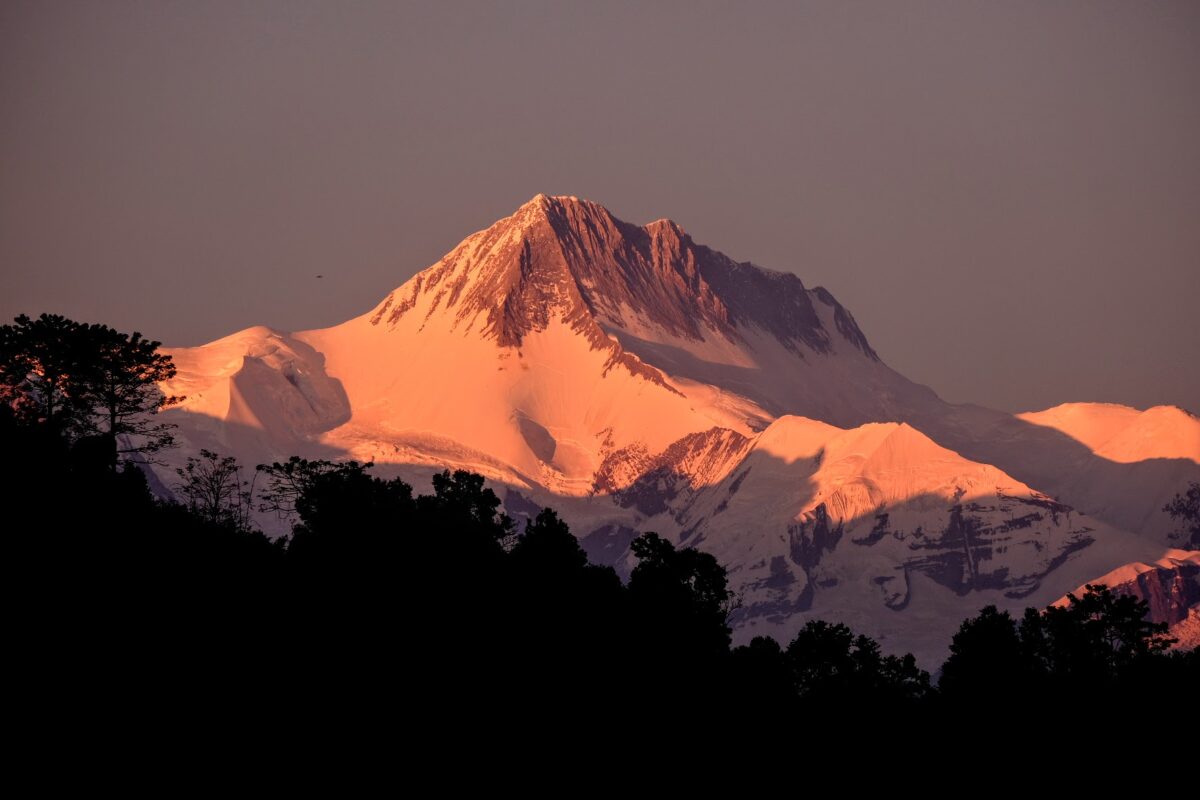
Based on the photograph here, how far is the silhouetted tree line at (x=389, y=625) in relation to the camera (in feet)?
354

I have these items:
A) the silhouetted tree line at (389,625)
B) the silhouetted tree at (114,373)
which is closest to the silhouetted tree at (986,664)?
the silhouetted tree line at (389,625)

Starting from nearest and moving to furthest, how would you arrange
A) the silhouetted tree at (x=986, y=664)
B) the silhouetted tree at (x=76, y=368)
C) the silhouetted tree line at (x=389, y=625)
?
1. the silhouetted tree line at (x=389, y=625)
2. the silhouetted tree at (x=986, y=664)
3. the silhouetted tree at (x=76, y=368)

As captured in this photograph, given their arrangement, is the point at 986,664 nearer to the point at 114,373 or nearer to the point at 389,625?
the point at 389,625

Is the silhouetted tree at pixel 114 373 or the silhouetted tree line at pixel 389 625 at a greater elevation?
the silhouetted tree at pixel 114 373

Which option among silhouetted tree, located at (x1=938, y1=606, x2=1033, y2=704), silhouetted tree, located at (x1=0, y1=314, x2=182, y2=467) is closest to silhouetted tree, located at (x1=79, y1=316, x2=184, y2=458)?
silhouetted tree, located at (x1=0, y1=314, x2=182, y2=467)

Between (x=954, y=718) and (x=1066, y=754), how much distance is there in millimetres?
15232

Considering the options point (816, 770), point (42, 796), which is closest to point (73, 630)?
point (42, 796)

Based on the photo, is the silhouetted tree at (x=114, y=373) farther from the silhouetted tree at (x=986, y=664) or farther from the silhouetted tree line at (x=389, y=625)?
the silhouetted tree at (x=986, y=664)

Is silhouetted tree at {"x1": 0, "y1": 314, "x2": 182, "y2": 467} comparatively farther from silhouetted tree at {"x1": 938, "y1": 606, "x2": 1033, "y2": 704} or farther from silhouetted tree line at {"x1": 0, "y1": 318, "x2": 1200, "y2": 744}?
silhouetted tree at {"x1": 938, "y1": 606, "x2": 1033, "y2": 704}

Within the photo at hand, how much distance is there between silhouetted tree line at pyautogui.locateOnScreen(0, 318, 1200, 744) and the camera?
354 feet

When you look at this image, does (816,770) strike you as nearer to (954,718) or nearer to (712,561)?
(954,718)

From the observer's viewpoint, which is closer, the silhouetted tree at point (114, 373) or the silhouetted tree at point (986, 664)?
the silhouetted tree at point (986, 664)

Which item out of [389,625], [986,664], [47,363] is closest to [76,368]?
[47,363]

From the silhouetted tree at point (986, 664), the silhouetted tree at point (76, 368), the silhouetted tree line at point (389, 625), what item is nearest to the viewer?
the silhouetted tree line at point (389, 625)
